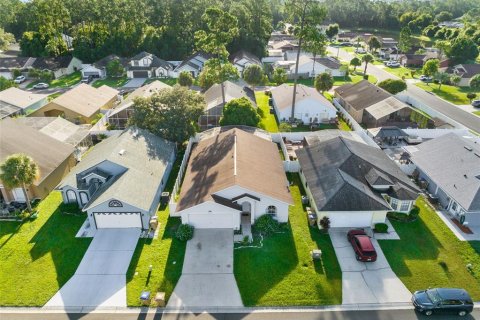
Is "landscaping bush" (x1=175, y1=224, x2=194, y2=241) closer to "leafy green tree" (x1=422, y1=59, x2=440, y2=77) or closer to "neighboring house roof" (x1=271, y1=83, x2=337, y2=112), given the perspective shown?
"neighboring house roof" (x1=271, y1=83, x2=337, y2=112)

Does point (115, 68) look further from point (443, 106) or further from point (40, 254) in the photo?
point (443, 106)

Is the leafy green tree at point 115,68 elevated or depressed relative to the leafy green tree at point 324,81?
depressed

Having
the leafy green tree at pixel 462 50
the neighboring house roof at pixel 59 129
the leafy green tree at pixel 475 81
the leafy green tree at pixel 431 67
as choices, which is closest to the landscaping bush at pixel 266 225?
the neighboring house roof at pixel 59 129

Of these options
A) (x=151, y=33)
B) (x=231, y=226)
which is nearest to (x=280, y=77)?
(x=151, y=33)

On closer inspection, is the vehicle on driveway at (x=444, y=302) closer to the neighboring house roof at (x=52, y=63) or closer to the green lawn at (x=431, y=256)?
the green lawn at (x=431, y=256)

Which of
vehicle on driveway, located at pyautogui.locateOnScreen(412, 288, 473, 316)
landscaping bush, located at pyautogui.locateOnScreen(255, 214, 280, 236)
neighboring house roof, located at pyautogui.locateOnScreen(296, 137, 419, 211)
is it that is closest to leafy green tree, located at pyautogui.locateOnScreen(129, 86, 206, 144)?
neighboring house roof, located at pyautogui.locateOnScreen(296, 137, 419, 211)

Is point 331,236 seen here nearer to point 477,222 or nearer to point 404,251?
point 404,251

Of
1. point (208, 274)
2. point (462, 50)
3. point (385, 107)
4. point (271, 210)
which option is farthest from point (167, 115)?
point (462, 50)
